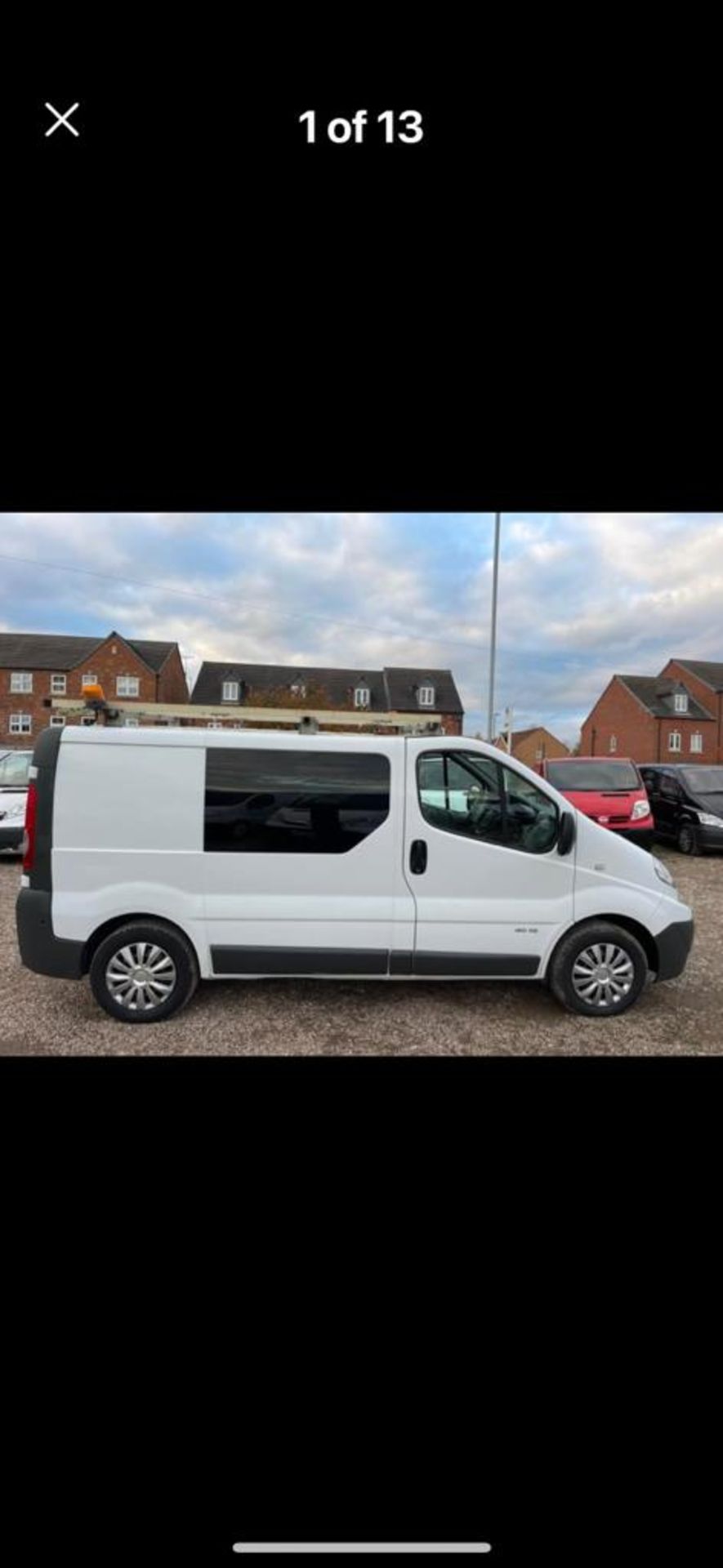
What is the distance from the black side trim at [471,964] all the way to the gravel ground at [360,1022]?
0.34 meters

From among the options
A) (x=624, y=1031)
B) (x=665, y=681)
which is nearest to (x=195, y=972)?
(x=624, y=1031)

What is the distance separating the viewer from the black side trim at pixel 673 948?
135 inches

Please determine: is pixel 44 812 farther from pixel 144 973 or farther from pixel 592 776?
pixel 592 776

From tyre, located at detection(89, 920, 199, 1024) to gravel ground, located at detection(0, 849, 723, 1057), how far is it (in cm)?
11

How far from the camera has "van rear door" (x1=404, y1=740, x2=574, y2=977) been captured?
10.7ft

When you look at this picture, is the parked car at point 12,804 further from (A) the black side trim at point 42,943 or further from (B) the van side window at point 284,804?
(B) the van side window at point 284,804

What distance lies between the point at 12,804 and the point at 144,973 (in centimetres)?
536

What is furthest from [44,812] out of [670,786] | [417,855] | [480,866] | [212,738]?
[670,786]

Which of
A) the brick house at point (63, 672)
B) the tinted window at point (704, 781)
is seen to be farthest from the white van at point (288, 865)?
the brick house at point (63, 672)

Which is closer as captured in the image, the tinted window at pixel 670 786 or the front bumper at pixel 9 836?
the front bumper at pixel 9 836

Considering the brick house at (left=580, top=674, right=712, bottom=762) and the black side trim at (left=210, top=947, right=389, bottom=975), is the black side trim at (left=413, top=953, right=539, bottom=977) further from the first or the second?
the brick house at (left=580, top=674, right=712, bottom=762)

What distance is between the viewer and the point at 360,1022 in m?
3.34

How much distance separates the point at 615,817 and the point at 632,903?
410 centimetres
